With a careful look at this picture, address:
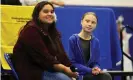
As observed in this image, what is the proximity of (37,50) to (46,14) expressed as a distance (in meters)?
0.33

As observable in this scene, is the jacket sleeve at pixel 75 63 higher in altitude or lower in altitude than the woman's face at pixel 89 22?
lower

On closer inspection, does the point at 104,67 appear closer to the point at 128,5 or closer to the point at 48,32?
the point at 48,32

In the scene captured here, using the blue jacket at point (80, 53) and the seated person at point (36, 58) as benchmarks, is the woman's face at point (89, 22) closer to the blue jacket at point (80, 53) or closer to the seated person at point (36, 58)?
the blue jacket at point (80, 53)

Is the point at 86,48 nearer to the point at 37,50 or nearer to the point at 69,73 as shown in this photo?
the point at 69,73

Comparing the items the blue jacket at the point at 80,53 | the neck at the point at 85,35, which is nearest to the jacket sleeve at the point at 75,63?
the blue jacket at the point at 80,53

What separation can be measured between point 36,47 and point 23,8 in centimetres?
89

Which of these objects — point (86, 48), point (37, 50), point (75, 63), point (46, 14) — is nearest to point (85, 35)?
point (86, 48)

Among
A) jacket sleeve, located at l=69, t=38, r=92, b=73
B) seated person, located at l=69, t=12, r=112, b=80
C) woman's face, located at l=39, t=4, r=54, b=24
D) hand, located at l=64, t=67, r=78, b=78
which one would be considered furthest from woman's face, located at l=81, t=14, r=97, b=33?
hand, located at l=64, t=67, r=78, b=78

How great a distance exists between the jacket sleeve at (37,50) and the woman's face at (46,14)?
195mm

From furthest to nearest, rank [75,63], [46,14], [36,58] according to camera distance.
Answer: [75,63]
[46,14]
[36,58]

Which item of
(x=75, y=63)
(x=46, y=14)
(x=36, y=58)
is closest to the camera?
(x=36, y=58)

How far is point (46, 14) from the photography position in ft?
8.71

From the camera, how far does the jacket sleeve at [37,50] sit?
96.9 inches

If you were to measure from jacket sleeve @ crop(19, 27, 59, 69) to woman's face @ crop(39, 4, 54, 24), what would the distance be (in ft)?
0.64
